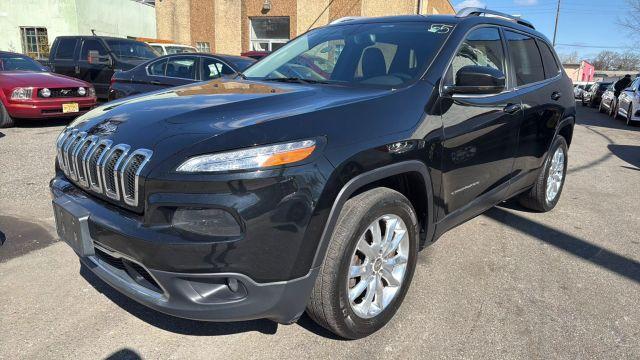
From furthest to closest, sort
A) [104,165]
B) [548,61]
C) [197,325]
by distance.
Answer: [548,61]
[197,325]
[104,165]

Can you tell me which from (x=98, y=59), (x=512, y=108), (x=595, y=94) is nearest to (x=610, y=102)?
(x=595, y=94)

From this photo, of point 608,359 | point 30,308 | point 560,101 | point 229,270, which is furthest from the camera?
point 560,101

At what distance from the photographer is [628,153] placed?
9.19 meters

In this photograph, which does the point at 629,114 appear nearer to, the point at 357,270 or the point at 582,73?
the point at 357,270

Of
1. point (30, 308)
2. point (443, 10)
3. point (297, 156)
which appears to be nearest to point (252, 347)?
point (297, 156)

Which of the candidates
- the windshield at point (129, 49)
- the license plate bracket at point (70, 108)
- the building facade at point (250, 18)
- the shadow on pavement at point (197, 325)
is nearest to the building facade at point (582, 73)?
the building facade at point (250, 18)

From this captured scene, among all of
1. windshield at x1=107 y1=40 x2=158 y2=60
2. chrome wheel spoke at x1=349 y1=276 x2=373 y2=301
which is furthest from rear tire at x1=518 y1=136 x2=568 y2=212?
windshield at x1=107 y1=40 x2=158 y2=60

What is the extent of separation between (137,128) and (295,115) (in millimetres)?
774

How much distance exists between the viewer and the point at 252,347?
252cm

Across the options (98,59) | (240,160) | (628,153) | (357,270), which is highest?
(98,59)

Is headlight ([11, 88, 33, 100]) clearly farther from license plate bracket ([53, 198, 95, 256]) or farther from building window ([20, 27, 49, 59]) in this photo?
building window ([20, 27, 49, 59])

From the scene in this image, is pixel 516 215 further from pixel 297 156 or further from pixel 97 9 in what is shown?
pixel 97 9

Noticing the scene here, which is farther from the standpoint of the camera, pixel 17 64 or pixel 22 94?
pixel 17 64

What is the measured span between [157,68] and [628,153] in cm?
915
